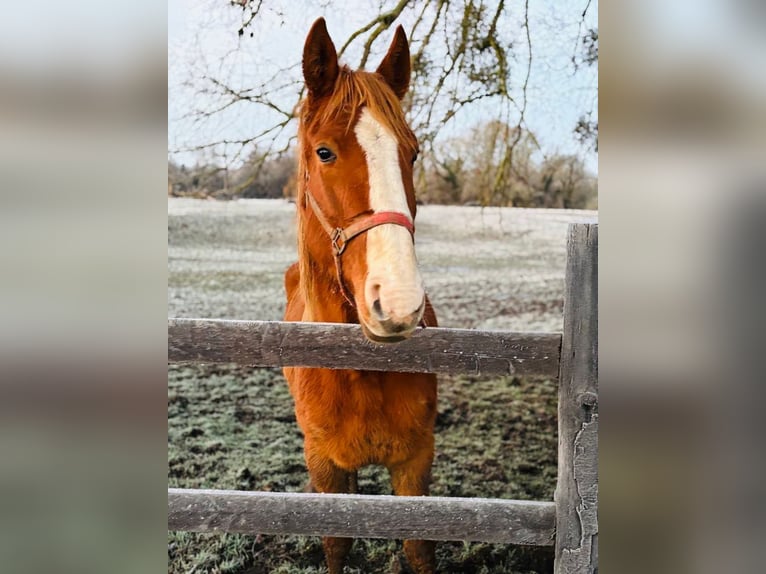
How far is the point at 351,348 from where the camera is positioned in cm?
154

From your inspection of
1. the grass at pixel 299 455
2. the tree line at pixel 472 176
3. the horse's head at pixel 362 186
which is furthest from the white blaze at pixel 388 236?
the grass at pixel 299 455

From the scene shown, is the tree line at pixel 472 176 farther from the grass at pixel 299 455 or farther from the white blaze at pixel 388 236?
the grass at pixel 299 455

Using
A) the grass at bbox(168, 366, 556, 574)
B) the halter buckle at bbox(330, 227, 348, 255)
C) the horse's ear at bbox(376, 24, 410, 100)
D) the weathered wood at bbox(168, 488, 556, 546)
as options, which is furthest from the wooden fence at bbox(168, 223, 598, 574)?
the horse's ear at bbox(376, 24, 410, 100)

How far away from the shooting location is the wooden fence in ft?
5.03

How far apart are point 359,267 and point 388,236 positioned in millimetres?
117

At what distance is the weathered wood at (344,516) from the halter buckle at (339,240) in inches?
26.9

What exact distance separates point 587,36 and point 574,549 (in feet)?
4.99

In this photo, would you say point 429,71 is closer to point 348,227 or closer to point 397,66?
point 397,66

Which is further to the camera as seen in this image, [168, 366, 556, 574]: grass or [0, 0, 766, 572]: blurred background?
[168, 366, 556, 574]: grass

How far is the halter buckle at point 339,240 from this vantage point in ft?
4.47

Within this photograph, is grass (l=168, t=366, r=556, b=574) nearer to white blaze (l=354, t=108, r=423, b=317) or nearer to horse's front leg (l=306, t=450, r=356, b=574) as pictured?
horse's front leg (l=306, t=450, r=356, b=574)
